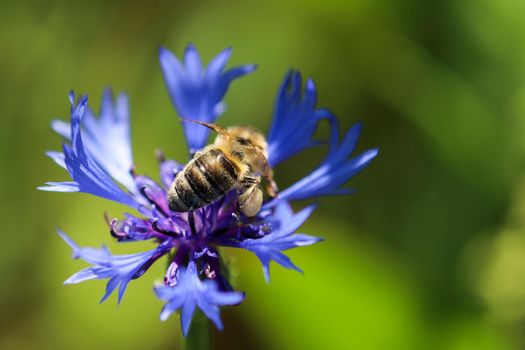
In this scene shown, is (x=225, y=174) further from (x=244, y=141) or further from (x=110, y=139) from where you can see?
(x=110, y=139)

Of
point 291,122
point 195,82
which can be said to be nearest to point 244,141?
point 291,122

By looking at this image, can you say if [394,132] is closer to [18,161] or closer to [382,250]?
[382,250]

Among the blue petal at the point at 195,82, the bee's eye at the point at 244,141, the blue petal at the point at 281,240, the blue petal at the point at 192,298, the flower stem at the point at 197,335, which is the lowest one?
the flower stem at the point at 197,335

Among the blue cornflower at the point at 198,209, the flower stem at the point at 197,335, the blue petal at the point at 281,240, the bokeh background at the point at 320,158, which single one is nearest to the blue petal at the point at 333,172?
the blue cornflower at the point at 198,209

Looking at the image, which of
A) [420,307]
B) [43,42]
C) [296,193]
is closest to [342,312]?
[420,307]

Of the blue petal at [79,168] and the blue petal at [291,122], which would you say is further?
the blue petal at [291,122]

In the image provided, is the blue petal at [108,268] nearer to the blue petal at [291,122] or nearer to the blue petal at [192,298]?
the blue petal at [192,298]

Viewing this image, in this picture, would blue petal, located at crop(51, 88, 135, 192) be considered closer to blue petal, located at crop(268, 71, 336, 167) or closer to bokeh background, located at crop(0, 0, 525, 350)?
blue petal, located at crop(268, 71, 336, 167)
